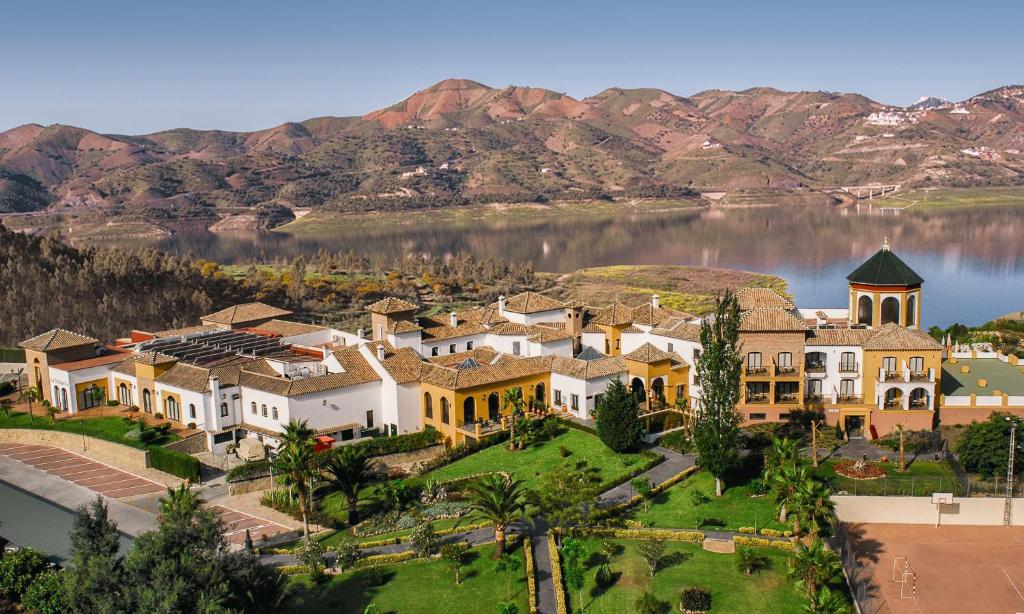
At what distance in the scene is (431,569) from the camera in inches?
934

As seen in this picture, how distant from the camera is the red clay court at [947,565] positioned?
827 inches

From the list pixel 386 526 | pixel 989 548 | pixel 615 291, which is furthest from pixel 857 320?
pixel 615 291

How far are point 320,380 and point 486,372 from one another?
683 cm

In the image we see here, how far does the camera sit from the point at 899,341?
3306 cm

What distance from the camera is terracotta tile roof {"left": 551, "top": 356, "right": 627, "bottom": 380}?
35688 mm

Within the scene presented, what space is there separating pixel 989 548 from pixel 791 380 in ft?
35.7

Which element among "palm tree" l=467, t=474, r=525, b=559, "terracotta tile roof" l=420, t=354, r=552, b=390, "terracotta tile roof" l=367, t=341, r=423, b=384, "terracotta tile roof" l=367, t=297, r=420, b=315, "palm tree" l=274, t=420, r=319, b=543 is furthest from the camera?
"terracotta tile roof" l=367, t=297, r=420, b=315

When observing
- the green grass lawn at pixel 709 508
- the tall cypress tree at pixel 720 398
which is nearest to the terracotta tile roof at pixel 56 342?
the green grass lawn at pixel 709 508

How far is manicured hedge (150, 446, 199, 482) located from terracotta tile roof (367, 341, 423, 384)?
8.35 metres

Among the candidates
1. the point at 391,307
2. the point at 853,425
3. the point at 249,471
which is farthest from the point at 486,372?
the point at 853,425

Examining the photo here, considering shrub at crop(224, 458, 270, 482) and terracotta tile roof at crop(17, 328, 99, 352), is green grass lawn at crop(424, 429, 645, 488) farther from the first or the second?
terracotta tile roof at crop(17, 328, 99, 352)

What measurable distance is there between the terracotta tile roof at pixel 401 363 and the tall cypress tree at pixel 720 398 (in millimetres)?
13026

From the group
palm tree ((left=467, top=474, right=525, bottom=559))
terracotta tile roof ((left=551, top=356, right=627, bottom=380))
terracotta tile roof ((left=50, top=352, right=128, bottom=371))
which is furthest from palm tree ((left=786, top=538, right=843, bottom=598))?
terracotta tile roof ((left=50, top=352, right=128, bottom=371))

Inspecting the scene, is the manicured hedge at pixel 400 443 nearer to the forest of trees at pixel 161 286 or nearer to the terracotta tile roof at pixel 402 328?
the terracotta tile roof at pixel 402 328
